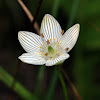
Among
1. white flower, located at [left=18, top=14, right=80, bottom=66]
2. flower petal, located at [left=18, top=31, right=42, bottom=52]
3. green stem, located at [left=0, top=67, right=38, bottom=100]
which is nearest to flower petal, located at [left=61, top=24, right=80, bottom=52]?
white flower, located at [left=18, top=14, right=80, bottom=66]

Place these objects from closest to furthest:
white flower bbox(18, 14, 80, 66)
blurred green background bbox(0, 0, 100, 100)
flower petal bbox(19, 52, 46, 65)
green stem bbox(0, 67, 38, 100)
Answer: flower petal bbox(19, 52, 46, 65) < white flower bbox(18, 14, 80, 66) < green stem bbox(0, 67, 38, 100) < blurred green background bbox(0, 0, 100, 100)

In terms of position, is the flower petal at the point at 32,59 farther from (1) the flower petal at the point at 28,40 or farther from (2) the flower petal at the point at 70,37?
(2) the flower petal at the point at 70,37

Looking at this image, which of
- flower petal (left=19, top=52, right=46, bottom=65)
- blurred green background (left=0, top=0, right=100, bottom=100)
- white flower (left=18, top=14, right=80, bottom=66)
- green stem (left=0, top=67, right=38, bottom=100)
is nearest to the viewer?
flower petal (left=19, top=52, right=46, bottom=65)

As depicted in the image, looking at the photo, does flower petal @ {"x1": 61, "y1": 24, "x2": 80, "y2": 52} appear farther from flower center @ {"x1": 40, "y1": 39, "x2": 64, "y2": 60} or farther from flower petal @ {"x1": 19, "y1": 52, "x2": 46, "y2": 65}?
flower petal @ {"x1": 19, "y1": 52, "x2": 46, "y2": 65}
